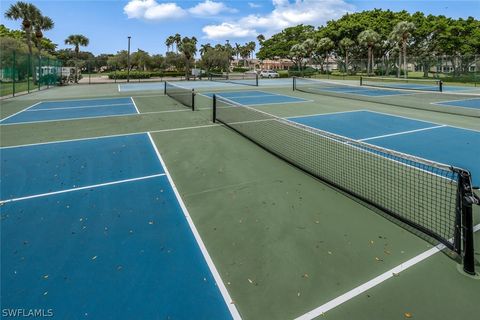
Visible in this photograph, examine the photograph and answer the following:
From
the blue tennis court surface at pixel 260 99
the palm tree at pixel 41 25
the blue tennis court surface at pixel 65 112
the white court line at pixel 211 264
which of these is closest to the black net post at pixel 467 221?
the white court line at pixel 211 264

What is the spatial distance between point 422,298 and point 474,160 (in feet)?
18.8

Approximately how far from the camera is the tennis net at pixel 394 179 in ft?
11.7

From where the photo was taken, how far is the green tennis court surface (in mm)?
2990

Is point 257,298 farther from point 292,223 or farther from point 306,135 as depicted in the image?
point 306,135

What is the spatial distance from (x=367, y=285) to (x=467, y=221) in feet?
4.34

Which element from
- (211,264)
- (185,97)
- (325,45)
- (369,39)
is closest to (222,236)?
(211,264)

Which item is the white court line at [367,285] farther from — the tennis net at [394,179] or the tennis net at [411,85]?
the tennis net at [411,85]

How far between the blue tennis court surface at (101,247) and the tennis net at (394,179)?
9.58ft

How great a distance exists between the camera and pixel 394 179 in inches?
235

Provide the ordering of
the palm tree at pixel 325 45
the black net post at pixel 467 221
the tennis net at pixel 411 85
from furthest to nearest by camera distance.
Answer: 1. the palm tree at pixel 325 45
2. the tennis net at pixel 411 85
3. the black net post at pixel 467 221

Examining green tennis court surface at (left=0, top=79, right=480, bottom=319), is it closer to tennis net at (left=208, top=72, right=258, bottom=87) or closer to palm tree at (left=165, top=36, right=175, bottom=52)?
tennis net at (left=208, top=72, right=258, bottom=87)

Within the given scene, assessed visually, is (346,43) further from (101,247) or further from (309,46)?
(101,247)

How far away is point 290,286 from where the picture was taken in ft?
10.4

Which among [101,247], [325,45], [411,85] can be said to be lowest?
[101,247]
